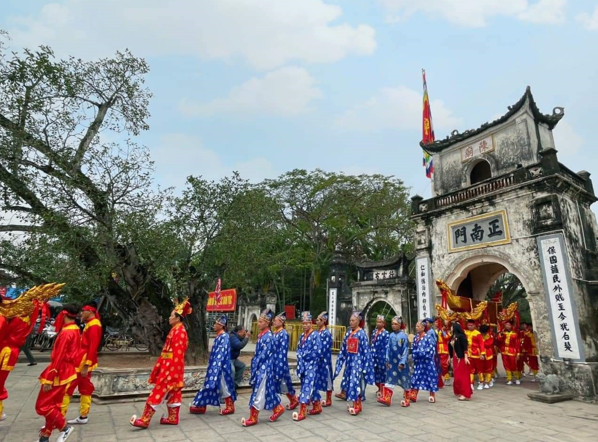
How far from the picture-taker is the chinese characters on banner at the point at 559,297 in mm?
7652

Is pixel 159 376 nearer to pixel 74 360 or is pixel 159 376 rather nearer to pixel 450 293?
pixel 74 360

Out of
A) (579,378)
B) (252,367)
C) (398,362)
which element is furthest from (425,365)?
(579,378)

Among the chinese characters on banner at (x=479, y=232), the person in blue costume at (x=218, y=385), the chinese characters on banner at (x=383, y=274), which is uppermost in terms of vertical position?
the chinese characters on banner at (x=479, y=232)

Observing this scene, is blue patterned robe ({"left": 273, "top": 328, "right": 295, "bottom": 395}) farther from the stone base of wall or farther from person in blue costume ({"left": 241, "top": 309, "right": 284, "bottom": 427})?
the stone base of wall

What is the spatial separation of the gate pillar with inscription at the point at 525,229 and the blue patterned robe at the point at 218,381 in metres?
7.06

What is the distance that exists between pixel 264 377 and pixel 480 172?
10.2 m

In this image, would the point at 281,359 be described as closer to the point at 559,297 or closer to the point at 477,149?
the point at 559,297

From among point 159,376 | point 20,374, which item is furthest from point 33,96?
point 159,376

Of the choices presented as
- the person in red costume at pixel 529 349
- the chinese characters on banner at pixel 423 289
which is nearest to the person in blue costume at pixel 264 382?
the chinese characters on banner at pixel 423 289

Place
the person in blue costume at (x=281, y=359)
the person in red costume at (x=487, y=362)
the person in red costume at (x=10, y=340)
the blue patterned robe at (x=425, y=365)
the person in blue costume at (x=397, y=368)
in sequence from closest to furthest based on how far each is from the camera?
the person in red costume at (x=10, y=340) → the person in blue costume at (x=281, y=359) → the person in blue costume at (x=397, y=368) → the blue patterned robe at (x=425, y=365) → the person in red costume at (x=487, y=362)

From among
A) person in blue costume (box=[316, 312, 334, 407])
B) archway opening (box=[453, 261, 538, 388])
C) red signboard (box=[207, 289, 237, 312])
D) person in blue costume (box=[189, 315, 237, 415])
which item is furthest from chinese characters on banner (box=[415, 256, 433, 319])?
red signboard (box=[207, 289, 237, 312])

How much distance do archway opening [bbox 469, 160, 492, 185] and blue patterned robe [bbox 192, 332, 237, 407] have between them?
387 inches

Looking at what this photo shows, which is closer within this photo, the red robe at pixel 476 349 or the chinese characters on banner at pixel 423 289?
the red robe at pixel 476 349

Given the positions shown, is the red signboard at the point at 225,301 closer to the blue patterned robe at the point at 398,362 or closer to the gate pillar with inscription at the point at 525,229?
the gate pillar with inscription at the point at 525,229
